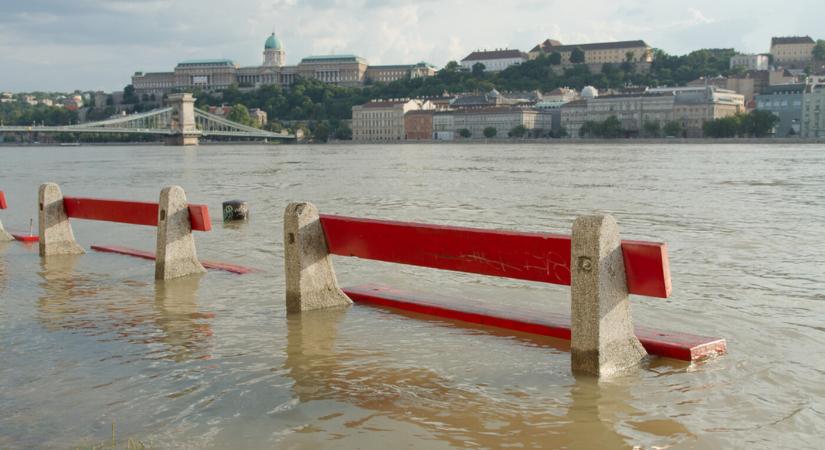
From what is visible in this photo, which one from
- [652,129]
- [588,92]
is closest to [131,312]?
[652,129]

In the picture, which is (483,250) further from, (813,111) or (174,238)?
(813,111)

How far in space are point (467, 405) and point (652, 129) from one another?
117m

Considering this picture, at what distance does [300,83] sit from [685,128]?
260ft

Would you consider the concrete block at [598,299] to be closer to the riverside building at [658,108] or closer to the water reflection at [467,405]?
the water reflection at [467,405]

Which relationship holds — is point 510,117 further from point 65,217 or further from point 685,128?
point 65,217

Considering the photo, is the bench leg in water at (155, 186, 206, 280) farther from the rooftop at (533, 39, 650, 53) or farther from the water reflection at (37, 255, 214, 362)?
the rooftop at (533, 39, 650, 53)

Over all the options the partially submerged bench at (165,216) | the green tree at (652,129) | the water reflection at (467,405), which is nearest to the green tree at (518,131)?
the green tree at (652,129)

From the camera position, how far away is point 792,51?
16412 centimetres

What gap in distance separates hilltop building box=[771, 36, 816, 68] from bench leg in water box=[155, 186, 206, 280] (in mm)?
167950

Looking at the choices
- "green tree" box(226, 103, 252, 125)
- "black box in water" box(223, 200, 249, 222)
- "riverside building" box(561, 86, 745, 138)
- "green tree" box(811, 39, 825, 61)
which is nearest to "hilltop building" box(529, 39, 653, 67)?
"green tree" box(811, 39, 825, 61)

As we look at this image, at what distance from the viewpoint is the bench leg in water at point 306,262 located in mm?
5957

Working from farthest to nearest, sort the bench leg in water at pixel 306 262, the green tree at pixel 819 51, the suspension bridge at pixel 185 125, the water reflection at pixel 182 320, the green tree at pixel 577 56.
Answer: the green tree at pixel 577 56 → the green tree at pixel 819 51 → the suspension bridge at pixel 185 125 → the bench leg in water at pixel 306 262 → the water reflection at pixel 182 320

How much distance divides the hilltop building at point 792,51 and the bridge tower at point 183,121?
10122cm

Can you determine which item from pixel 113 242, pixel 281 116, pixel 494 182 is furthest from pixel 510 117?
pixel 113 242
